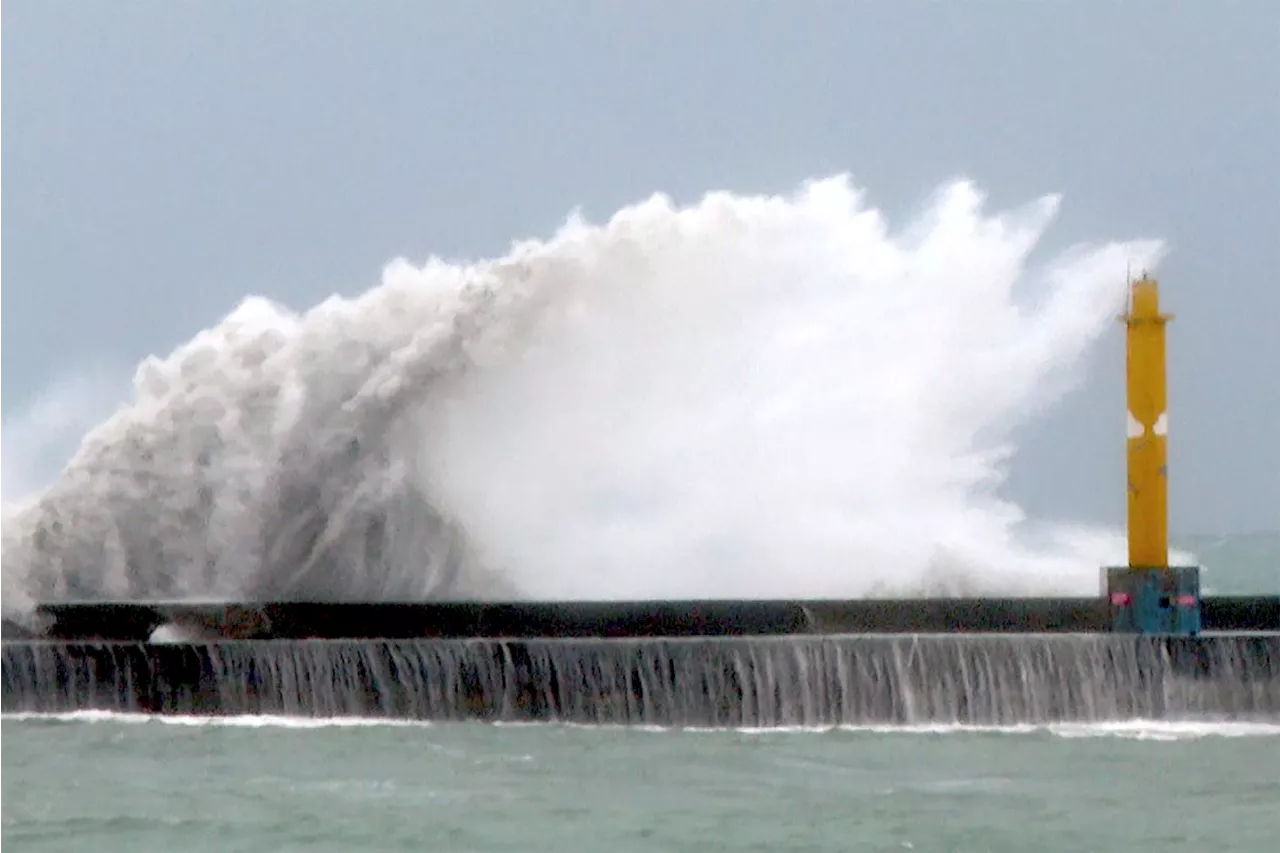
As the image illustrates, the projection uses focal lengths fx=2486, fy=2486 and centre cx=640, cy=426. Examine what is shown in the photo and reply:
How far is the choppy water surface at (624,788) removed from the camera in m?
10.7

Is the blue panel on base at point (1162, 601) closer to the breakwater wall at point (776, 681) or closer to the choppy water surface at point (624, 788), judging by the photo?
the breakwater wall at point (776, 681)

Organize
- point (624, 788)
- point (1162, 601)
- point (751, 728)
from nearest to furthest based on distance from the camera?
point (624, 788)
point (751, 728)
point (1162, 601)

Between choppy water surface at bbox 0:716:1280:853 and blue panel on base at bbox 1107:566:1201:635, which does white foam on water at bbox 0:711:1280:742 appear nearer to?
choppy water surface at bbox 0:716:1280:853

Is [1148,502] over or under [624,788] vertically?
over

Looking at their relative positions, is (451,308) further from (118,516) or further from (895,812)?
(895,812)

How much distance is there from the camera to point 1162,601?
49.2 ft

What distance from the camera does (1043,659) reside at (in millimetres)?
14672

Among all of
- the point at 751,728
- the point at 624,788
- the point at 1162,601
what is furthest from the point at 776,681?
the point at 624,788

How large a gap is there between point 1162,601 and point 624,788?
14.6 feet

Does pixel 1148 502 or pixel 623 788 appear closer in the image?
pixel 623 788

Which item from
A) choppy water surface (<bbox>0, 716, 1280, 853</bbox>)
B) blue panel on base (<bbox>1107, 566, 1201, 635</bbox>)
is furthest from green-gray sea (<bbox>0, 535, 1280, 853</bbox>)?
blue panel on base (<bbox>1107, 566, 1201, 635</bbox>)

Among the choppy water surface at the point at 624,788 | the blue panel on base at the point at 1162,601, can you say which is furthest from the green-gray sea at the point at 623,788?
the blue panel on base at the point at 1162,601

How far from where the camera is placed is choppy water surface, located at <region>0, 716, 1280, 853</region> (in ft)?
35.1

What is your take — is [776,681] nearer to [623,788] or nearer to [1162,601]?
[1162,601]
